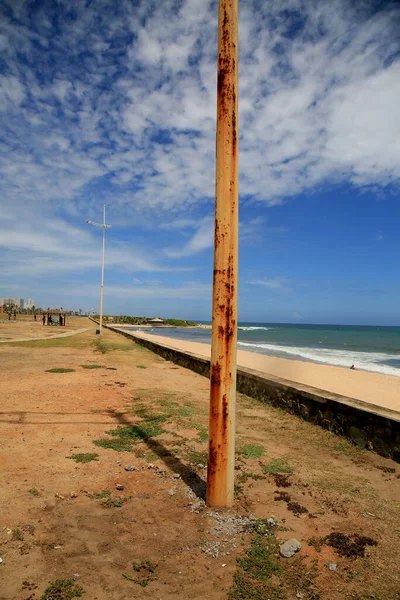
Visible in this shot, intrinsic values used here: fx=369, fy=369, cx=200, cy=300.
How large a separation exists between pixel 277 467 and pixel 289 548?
59.3 inches

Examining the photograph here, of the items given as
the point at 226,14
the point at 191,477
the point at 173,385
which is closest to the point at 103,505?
the point at 191,477

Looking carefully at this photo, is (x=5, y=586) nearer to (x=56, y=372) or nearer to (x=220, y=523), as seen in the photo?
(x=220, y=523)

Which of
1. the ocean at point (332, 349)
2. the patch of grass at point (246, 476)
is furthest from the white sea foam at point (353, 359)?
the patch of grass at point (246, 476)

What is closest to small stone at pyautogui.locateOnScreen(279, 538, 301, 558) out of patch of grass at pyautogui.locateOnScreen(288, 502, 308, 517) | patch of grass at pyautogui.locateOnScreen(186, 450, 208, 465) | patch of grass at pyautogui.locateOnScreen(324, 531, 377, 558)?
patch of grass at pyautogui.locateOnScreen(324, 531, 377, 558)

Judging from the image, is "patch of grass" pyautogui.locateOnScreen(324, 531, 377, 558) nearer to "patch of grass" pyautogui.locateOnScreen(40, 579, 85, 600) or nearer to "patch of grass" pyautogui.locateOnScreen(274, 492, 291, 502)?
"patch of grass" pyautogui.locateOnScreen(274, 492, 291, 502)

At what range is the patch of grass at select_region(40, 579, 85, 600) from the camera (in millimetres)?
2064

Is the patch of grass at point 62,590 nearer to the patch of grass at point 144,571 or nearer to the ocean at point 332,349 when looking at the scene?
the patch of grass at point 144,571

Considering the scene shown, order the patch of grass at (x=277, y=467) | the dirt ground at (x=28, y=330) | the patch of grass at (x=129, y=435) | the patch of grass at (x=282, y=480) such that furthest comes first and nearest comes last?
the dirt ground at (x=28, y=330) → the patch of grass at (x=129, y=435) → the patch of grass at (x=277, y=467) → the patch of grass at (x=282, y=480)

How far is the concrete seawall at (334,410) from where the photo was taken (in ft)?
14.5

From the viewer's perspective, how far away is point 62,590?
6.94 ft

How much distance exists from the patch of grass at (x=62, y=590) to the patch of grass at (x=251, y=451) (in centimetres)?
250

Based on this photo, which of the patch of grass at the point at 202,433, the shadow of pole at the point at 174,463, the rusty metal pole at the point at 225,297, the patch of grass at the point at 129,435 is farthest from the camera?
the patch of grass at the point at 202,433

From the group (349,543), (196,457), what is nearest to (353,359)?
(196,457)

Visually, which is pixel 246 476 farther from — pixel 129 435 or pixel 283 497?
pixel 129 435
